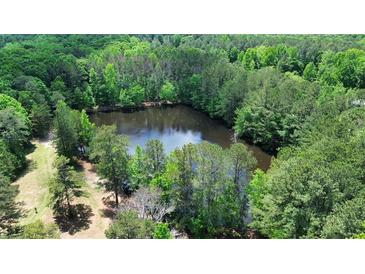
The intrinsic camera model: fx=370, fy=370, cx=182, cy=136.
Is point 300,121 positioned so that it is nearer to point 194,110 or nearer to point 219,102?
point 219,102

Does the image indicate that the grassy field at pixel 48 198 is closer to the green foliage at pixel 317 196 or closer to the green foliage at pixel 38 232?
the green foliage at pixel 38 232

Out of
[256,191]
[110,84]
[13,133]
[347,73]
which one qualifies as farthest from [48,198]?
[347,73]

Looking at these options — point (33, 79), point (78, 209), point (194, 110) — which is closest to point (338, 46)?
point (194, 110)

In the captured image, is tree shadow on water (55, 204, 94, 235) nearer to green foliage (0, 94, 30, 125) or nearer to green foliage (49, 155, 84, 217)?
green foliage (49, 155, 84, 217)

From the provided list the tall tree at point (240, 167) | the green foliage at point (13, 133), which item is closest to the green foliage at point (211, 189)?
the tall tree at point (240, 167)

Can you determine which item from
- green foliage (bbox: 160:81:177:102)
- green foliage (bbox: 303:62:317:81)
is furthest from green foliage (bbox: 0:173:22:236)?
green foliage (bbox: 303:62:317:81)

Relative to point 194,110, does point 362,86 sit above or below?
above

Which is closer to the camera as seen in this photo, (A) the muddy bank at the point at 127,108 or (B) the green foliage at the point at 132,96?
(A) the muddy bank at the point at 127,108
